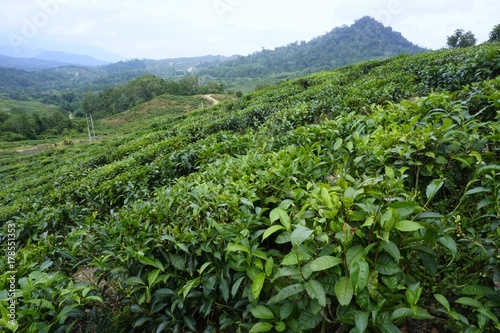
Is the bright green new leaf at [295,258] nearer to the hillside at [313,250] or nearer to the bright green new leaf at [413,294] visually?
the hillside at [313,250]

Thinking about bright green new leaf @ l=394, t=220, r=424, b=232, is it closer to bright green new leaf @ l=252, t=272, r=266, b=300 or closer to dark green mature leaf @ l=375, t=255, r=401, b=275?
dark green mature leaf @ l=375, t=255, r=401, b=275

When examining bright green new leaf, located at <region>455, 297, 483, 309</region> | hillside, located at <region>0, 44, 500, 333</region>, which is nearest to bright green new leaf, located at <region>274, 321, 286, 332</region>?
hillside, located at <region>0, 44, 500, 333</region>

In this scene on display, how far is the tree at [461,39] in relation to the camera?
38562 mm

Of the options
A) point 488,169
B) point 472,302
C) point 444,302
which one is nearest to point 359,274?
point 444,302

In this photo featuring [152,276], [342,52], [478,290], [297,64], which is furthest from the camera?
[297,64]

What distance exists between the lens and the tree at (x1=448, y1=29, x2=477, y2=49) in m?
38.6

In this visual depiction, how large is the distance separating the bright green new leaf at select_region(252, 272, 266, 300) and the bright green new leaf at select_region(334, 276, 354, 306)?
15.4 inches

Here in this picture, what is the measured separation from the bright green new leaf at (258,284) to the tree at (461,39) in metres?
49.1

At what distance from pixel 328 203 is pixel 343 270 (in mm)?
380

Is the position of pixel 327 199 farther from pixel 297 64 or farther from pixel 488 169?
pixel 297 64

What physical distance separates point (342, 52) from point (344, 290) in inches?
5431

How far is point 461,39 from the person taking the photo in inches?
1553

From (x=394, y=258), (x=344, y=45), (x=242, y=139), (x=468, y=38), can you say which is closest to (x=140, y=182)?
(x=242, y=139)

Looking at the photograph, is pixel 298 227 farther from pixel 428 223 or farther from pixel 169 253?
pixel 169 253
